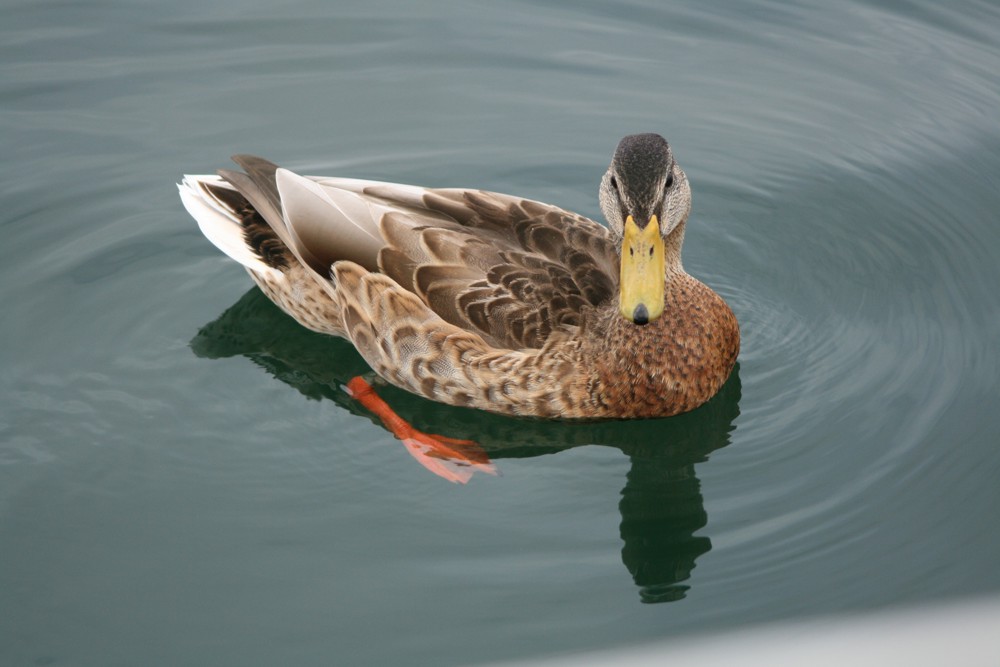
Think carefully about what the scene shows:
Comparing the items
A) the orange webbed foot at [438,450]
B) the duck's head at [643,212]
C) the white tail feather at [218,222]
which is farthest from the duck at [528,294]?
the white tail feather at [218,222]

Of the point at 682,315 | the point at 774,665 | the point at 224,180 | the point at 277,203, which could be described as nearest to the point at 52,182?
the point at 224,180

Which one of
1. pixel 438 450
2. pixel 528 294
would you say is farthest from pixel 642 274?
pixel 438 450

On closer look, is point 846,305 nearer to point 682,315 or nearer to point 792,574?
point 682,315

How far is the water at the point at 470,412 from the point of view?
443 cm

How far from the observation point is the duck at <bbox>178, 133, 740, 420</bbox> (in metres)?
5.07

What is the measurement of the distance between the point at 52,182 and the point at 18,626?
3696 millimetres

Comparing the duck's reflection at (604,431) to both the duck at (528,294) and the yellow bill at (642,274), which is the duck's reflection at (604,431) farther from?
the yellow bill at (642,274)

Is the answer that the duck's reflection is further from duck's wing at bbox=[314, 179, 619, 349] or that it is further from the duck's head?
the duck's head

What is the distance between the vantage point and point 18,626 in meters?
4.23

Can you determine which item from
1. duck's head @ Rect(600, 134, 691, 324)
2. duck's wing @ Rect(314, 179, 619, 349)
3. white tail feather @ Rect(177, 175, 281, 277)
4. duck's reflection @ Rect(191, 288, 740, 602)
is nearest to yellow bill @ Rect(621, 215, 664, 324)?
duck's head @ Rect(600, 134, 691, 324)

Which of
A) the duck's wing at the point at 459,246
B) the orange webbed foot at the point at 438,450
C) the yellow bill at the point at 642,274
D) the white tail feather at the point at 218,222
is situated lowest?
the orange webbed foot at the point at 438,450

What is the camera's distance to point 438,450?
525 centimetres

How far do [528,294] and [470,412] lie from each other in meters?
0.67

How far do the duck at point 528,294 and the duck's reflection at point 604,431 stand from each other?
9cm
